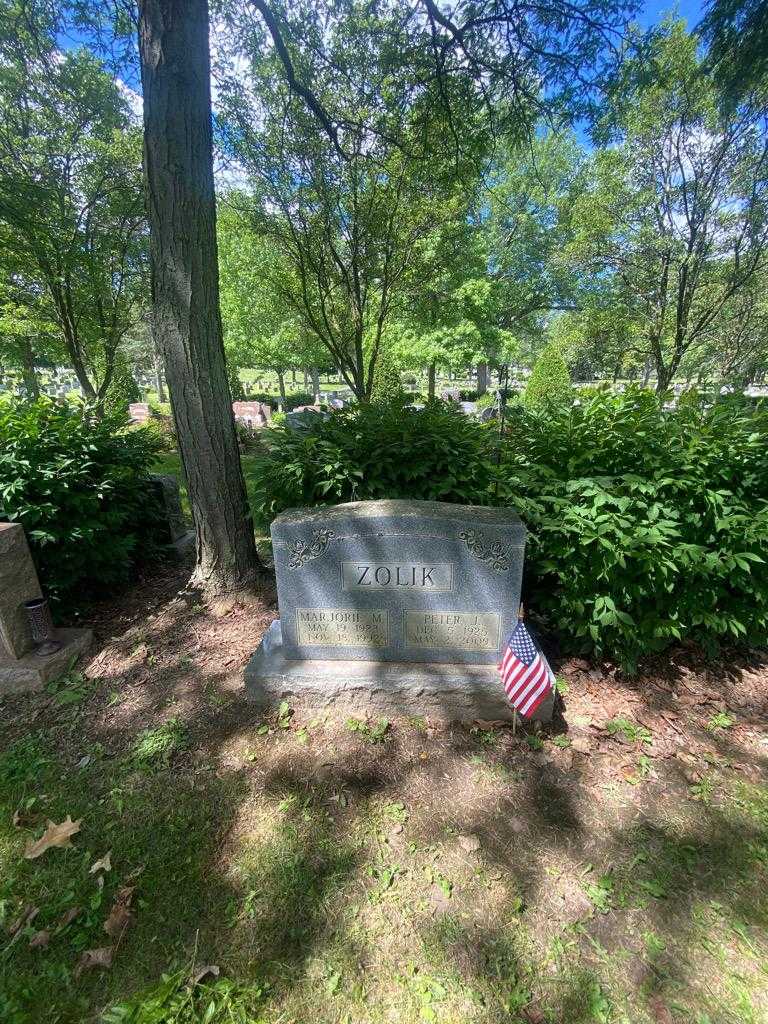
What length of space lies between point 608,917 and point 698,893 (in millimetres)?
439

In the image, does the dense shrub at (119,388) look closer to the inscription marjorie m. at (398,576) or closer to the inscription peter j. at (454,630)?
the inscription marjorie m. at (398,576)

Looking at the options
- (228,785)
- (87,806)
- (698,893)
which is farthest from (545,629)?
(87,806)

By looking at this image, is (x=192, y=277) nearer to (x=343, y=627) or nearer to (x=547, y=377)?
(x=343, y=627)

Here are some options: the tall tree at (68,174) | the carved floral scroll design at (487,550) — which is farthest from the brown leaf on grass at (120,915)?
the tall tree at (68,174)

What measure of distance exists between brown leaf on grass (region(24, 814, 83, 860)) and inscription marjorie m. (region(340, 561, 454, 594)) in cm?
180

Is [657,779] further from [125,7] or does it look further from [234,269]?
[234,269]

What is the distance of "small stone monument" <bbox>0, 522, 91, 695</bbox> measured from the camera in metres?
3.03

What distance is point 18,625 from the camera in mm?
3168

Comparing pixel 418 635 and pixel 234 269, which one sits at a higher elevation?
pixel 234 269

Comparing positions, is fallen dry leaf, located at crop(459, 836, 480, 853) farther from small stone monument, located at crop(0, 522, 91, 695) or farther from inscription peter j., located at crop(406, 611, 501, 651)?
small stone monument, located at crop(0, 522, 91, 695)

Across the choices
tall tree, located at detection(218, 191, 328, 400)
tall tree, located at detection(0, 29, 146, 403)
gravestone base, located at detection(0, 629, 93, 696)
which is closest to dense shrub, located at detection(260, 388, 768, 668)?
gravestone base, located at detection(0, 629, 93, 696)

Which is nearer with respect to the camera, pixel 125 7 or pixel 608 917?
pixel 608 917

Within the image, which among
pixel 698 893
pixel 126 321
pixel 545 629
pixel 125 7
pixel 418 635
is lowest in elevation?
pixel 698 893

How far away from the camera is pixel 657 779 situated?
8.04 feet
